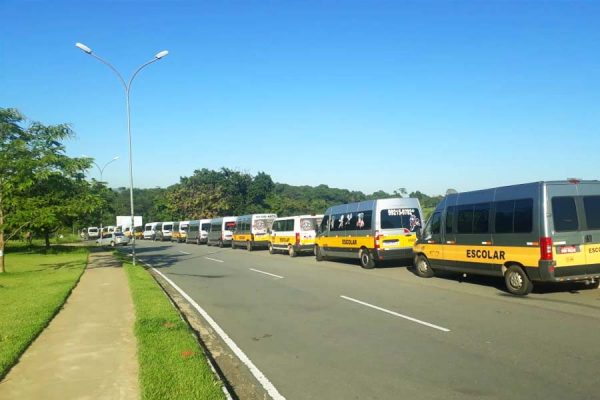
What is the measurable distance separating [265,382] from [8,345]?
4.14 meters

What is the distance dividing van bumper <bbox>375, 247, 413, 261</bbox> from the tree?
1172 cm

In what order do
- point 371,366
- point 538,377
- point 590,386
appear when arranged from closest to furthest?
point 590,386 → point 538,377 → point 371,366

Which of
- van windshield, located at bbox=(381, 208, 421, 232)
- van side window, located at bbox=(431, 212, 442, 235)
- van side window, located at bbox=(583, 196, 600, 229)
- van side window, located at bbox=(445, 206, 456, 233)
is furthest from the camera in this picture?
van windshield, located at bbox=(381, 208, 421, 232)

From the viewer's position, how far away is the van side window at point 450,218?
14.0 metres

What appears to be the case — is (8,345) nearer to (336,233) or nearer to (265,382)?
(265,382)

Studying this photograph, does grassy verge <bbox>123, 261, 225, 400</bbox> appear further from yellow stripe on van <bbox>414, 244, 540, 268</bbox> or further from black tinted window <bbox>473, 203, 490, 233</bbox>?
black tinted window <bbox>473, 203, 490, 233</bbox>

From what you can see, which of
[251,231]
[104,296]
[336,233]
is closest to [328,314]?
[104,296]

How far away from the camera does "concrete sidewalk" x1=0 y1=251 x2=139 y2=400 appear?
5.52 metres

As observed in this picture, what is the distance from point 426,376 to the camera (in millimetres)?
5816

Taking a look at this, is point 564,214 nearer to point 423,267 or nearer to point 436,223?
point 436,223

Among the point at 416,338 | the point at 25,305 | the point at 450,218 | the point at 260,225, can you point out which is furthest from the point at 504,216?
the point at 260,225

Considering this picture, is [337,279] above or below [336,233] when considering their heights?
below

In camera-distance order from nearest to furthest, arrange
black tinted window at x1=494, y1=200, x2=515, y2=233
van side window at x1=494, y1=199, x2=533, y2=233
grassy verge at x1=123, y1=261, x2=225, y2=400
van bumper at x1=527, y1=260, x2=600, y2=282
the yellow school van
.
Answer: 1. grassy verge at x1=123, y1=261, x2=225, y2=400
2. van bumper at x1=527, y1=260, x2=600, y2=282
3. van side window at x1=494, y1=199, x2=533, y2=233
4. black tinted window at x1=494, y1=200, x2=515, y2=233
5. the yellow school van

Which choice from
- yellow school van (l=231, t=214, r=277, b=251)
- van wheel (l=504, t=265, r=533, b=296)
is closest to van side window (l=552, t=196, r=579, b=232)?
van wheel (l=504, t=265, r=533, b=296)
